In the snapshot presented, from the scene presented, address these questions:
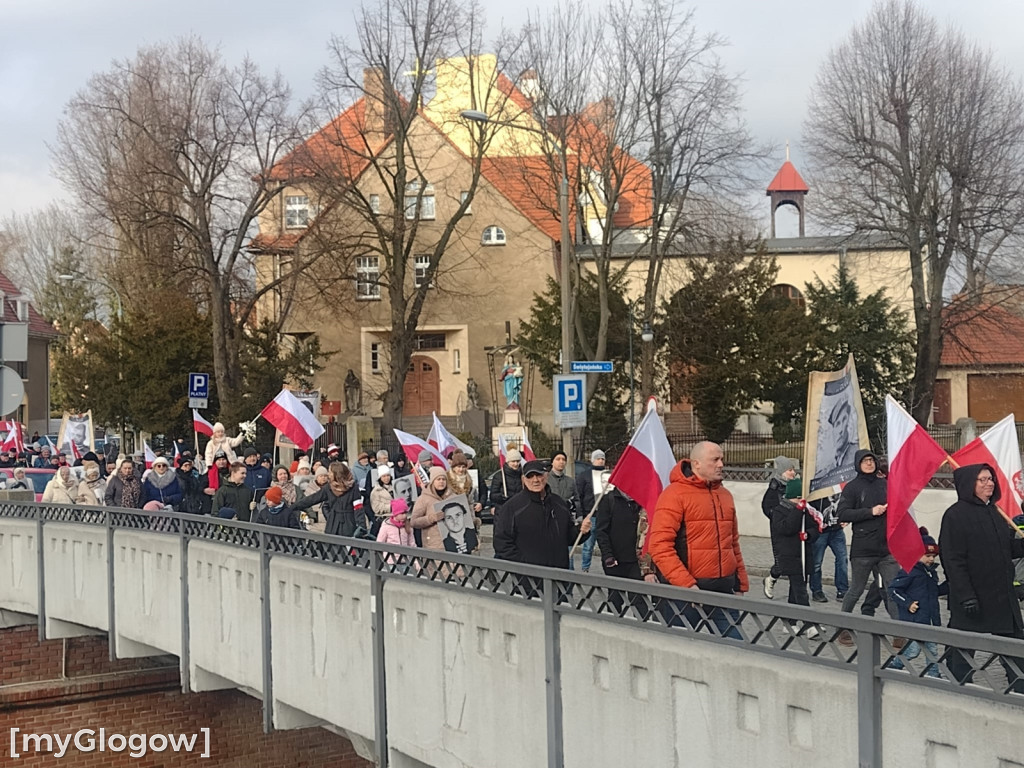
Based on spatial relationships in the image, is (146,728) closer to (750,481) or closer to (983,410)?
(750,481)

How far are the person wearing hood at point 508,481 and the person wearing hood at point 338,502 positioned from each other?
223 cm

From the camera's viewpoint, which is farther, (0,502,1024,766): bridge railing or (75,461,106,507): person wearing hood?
(75,461,106,507): person wearing hood

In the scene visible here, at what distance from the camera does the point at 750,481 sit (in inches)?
956

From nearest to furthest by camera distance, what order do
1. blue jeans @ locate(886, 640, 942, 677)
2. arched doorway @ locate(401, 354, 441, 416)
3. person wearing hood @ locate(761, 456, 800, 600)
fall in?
blue jeans @ locate(886, 640, 942, 677), person wearing hood @ locate(761, 456, 800, 600), arched doorway @ locate(401, 354, 441, 416)

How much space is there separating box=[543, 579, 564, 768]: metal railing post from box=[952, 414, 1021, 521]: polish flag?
5.17 m

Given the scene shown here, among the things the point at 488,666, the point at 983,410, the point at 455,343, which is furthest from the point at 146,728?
the point at 983,410

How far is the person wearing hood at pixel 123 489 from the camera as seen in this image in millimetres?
17781

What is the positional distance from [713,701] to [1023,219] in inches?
1376

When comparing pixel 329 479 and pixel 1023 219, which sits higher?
pixel 1023 219

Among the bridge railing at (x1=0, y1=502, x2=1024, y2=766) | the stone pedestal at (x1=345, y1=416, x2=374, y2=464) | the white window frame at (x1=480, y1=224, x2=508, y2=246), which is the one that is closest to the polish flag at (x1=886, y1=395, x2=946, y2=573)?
the bridge railing at (x1=0, y1=502, x2=1024, y2=766)

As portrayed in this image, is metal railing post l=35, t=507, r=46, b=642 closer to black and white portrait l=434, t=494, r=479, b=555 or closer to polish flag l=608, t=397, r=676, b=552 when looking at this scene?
black and white portrait l=434, t=494, r=479, b=555

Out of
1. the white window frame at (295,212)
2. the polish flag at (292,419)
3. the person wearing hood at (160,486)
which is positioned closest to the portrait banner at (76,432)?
the polish flag at (292,419)

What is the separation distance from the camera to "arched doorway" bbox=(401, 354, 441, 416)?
59.4 meters

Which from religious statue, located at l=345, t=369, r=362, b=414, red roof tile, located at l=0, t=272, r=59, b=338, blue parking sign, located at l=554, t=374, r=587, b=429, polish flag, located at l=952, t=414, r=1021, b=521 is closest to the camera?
polish flag, located at l=952, t=414, r=1021, b=521
